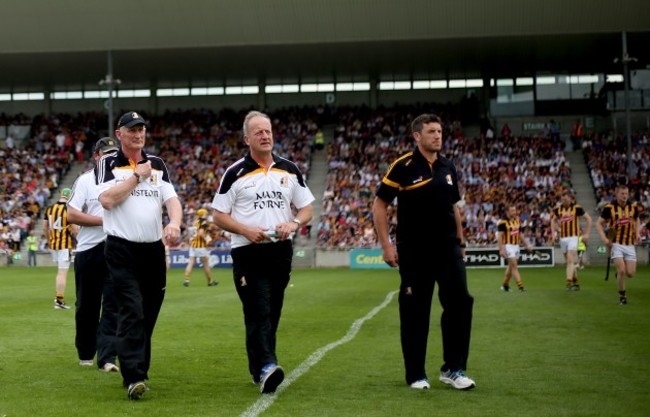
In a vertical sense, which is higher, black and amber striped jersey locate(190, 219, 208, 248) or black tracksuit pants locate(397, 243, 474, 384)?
black and amber striped jersey locate(190, 219, 208, 248)

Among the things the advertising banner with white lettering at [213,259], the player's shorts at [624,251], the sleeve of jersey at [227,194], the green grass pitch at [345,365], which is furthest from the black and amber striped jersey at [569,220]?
the advertising banner with white lettering at [213,259]

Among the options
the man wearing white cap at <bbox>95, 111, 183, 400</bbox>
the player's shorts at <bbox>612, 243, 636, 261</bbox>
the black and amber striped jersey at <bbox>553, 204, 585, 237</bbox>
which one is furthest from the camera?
the black and amber striped jersey at <bbox>553, 204, 585, 237</bbox>

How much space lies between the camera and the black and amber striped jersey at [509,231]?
24.5 metres

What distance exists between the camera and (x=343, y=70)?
54875 mm

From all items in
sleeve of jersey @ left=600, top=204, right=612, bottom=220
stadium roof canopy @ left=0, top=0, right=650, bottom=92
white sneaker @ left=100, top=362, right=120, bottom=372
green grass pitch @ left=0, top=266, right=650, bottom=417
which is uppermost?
stadium roof canopy @ left=0, top=0, right=650, bottom=92

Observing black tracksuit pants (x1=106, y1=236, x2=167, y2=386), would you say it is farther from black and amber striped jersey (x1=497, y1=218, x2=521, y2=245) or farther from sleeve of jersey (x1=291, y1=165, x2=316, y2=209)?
black and amber striped jersey (x1=497, y1=218, x2=521, y2=245)

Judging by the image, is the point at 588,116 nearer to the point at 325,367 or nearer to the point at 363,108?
the point at 363,108

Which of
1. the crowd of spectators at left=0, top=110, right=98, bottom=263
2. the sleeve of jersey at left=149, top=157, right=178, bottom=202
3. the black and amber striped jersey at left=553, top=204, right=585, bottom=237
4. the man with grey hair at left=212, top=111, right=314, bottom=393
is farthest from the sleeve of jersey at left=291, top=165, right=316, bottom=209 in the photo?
the crowd of spectators at left=0, top=110, right=98, bottom=263

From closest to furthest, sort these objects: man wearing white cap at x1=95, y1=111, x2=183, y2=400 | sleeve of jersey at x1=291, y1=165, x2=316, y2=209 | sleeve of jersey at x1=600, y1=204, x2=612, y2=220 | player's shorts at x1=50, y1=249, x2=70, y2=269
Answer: man wearing white cap at x1=95, y1=111, x2=183, y2=400, sleeve of jersey at x1=291, y1=165, x2=316, y2=209, sleeve of jersey at x1=600, y1=204, x2=612, y2=220, player's shorts at x1=50, y1=249, x2=70, y2=269

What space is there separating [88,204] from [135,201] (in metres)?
1.76

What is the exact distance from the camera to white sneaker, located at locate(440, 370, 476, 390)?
830cm

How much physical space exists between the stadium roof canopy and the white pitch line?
95.5 feet

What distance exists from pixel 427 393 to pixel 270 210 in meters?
2.05

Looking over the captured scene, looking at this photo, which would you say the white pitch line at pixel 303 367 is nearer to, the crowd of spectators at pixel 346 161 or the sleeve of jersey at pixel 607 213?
the sleeve of jersey at pixel 607 213
